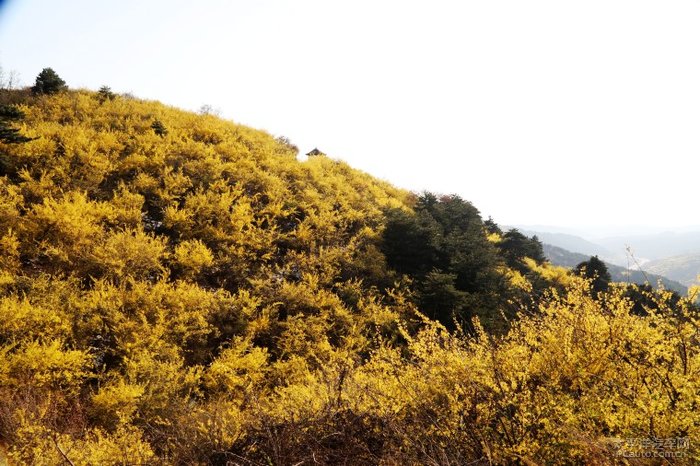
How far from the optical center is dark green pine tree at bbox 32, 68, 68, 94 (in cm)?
1714

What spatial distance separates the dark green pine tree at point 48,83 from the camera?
17141 millimetres

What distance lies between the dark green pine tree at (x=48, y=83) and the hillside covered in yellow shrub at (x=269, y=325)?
86 centimetres

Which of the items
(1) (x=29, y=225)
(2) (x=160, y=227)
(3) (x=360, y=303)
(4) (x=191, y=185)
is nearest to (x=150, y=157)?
(4) (x=191, y=185)

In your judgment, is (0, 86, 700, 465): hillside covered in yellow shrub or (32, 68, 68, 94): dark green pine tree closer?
(0, 86, 700, 465): hillside covered in yellow shrub

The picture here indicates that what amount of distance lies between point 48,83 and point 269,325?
1784 centimetres

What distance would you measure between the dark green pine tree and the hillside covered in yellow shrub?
33.8 inches

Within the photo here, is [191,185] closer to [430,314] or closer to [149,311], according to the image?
[149,311]

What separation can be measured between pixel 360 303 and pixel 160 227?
756 cm

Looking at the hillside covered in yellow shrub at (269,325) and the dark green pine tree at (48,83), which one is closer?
the hillside covered in yellow shrub at (269,325)

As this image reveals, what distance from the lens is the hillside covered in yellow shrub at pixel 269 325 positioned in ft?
13.5

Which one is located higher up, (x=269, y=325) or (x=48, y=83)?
(x=48, y=83)

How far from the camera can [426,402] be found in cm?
470

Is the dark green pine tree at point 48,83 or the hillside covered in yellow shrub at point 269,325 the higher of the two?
the dark green pine tree at point 48,83

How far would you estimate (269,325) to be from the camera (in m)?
10.6
